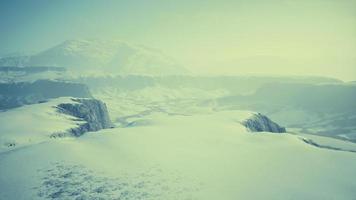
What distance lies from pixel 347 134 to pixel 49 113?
179330 mm

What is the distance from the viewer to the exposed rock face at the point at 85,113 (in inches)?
3364

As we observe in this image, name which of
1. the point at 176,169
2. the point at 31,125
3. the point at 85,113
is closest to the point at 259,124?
the point at 176,169

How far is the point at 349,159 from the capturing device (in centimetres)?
4153

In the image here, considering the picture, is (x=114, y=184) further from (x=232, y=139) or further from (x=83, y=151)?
(x=232, y=139)

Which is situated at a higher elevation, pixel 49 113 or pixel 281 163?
pixel 281 163

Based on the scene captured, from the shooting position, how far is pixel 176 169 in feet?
118

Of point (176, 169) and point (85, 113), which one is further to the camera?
point (85, 113)

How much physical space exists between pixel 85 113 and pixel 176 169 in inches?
2921

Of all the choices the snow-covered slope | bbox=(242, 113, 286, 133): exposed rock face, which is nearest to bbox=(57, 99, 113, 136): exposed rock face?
the snow-covered slope

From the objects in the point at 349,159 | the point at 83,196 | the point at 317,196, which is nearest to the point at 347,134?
the point at 349,159

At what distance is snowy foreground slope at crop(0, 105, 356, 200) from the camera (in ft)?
102

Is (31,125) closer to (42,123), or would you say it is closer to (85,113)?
(42,123)

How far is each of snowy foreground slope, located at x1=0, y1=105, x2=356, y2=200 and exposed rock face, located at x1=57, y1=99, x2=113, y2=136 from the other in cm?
3531

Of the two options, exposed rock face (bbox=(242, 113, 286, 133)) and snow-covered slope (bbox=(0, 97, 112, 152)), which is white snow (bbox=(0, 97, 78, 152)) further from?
exposed rock face (bbox=(242, 113, 286, 133))
